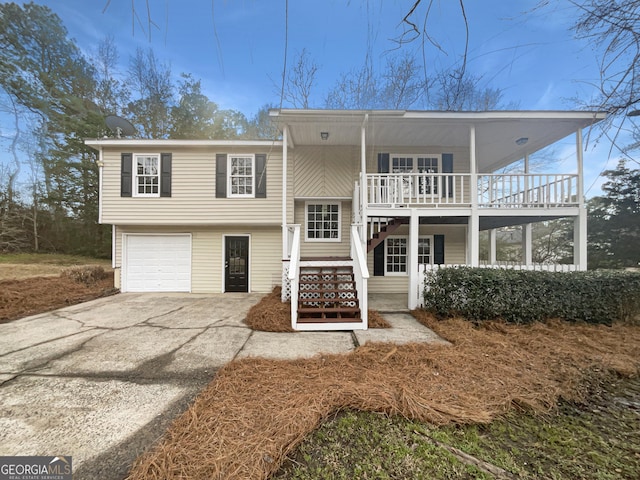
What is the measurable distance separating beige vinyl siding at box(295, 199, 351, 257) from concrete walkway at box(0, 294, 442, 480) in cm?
274

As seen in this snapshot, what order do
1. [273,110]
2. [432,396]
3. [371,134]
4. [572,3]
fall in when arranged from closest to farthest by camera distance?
[572,3]
[432,396]
[273,110]
[371,134]

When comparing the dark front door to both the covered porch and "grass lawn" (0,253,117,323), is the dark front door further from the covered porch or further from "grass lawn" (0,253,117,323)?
"grass lawn" (0,253,117,323)

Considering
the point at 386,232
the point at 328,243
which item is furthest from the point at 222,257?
the point at 386,232

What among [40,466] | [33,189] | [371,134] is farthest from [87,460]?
[33,189]

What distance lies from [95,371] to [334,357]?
9.87 ft

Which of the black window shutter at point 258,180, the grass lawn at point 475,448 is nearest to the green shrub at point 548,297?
the grass lawn at point 475,448

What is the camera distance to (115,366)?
319 centimetres

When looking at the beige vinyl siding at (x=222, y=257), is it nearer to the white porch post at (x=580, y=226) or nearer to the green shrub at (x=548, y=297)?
the green shrub at (x=548, y=297)

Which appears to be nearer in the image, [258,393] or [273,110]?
→ [258,393]

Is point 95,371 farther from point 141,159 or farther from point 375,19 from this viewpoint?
point 141,159

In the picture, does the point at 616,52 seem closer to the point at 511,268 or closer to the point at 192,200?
the point at 511,268

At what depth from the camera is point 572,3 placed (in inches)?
84.8

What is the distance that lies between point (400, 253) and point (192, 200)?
23.4 feet

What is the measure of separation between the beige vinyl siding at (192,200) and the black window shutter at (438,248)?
5.28 metres
